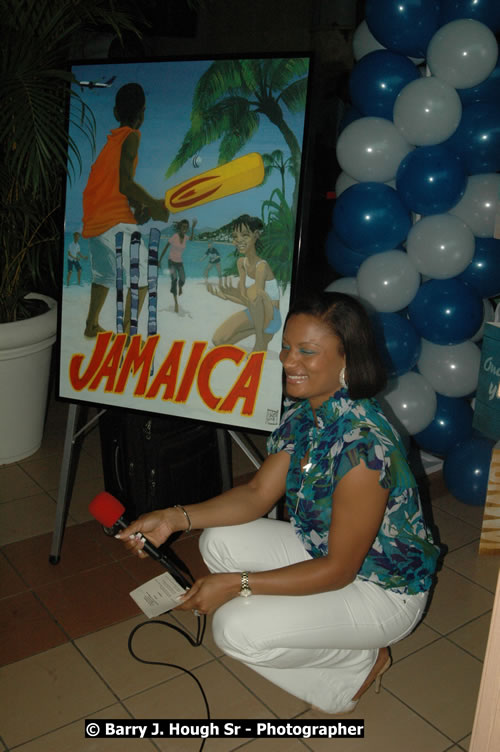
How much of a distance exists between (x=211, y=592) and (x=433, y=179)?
1.62m

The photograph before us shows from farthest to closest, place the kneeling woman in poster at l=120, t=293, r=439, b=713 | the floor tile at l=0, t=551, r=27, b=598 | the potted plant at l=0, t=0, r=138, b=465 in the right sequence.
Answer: the potted plant at l=0, t=0, r=138, b=465 → the floor tile at l=0, t=551, r=27, b=598 → the kneeling woman in poster at l=120, t=293, r=439, b=713

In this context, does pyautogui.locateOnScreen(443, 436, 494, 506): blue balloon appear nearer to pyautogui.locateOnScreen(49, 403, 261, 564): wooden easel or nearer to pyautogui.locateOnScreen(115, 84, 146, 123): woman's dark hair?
pyautogui.locateOnScreen(49, 403, 261, 564): wooden easel

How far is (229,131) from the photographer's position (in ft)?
6.01

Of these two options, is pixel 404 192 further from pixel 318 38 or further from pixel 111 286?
pixel 318 38

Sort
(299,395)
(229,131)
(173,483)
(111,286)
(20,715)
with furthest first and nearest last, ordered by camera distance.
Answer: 1. (173,483)
2. (111,286)
3. (229,131)
4. (20,715)
5. (299,395)

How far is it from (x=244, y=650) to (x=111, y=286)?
1.10 m

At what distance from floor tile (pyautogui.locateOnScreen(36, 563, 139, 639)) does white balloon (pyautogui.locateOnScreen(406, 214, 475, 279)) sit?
1.52m

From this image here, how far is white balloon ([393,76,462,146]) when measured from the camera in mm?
2361

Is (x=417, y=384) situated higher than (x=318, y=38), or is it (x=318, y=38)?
(x=318, y=38)

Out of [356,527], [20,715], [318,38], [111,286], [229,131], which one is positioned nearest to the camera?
[356,527]

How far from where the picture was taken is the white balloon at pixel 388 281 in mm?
2492

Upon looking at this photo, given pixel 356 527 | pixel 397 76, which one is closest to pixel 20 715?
pixel 356 527

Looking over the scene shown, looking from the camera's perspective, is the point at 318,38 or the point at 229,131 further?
the point at 318,38

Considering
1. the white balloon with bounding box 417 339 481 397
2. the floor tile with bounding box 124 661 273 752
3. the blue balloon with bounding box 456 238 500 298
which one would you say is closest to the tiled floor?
the floor tile with bounding box 124 661 273 752
